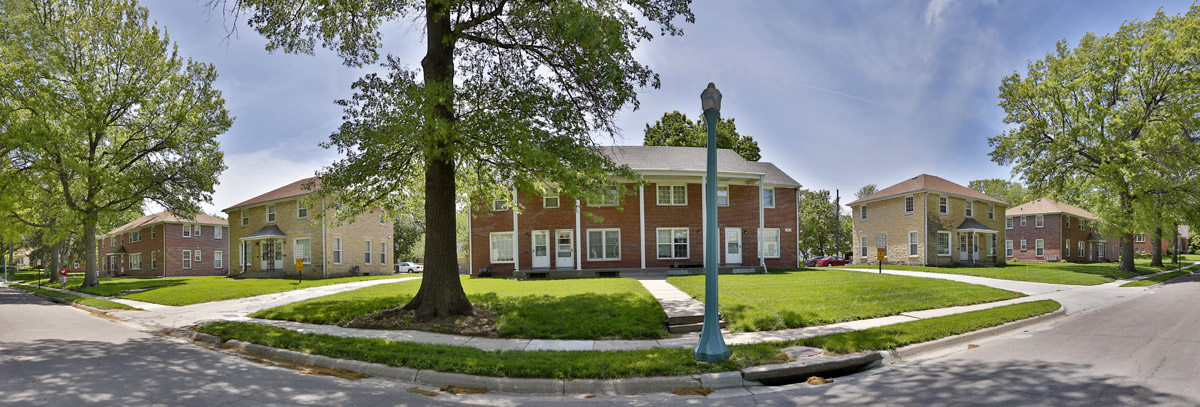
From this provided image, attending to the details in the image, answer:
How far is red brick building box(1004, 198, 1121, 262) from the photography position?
43719 mm

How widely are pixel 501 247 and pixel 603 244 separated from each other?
16.2 feet

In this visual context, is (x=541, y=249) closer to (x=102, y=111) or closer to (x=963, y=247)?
(x=102, y=111)

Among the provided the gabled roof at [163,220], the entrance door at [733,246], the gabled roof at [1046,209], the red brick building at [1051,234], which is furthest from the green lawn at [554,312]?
the gabled roof at [1046,209]

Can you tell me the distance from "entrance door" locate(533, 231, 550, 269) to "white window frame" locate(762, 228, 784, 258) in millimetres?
10698

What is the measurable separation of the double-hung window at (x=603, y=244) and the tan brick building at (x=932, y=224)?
20323 millimetres

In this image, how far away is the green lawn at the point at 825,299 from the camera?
34.2 feet

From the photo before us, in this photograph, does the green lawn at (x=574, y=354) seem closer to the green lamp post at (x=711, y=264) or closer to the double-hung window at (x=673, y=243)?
the green lamp post at (x=711, y=264)

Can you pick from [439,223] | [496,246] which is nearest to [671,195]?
[496,246]

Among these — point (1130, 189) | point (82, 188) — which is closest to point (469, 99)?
point (82, 188)

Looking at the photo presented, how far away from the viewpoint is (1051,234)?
44125mm

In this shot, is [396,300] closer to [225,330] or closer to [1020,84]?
[225,330]

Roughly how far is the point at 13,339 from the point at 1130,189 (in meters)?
42.2

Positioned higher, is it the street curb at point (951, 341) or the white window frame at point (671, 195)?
the white window frame at point (671, 195)

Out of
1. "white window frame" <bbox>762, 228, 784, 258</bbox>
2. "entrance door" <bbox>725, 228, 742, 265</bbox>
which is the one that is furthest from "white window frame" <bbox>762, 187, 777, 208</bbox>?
"entrance door" <bbox>725, 228, 742, 265</bbox>
